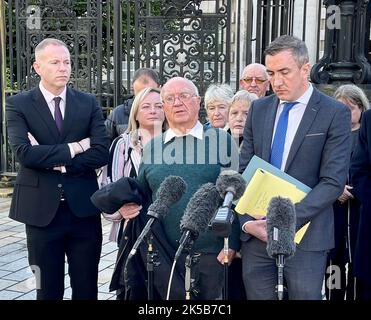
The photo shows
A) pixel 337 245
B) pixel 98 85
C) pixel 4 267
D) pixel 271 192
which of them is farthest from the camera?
pixel 98 85

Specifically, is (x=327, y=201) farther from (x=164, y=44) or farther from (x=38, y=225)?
(x=164, y=44)

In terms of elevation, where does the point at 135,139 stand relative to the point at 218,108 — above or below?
below

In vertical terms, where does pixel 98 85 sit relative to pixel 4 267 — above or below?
above

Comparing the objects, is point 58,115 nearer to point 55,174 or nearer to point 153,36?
point 55,174

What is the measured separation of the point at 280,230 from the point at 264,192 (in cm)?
41

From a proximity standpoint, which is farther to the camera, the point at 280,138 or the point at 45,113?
the point at 45,113

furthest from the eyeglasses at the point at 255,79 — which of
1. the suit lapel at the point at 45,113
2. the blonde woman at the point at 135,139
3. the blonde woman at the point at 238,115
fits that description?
the suit lapel at the point at 45,113

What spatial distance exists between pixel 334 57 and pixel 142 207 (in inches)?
146

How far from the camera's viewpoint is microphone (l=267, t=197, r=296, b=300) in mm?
2588

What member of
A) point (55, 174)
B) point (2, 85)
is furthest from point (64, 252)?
point (2, 85)

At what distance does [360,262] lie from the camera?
140 inches

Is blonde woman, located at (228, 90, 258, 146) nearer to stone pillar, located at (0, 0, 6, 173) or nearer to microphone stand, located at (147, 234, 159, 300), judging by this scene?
microphone stand, located at (147, 234, 159, 300)

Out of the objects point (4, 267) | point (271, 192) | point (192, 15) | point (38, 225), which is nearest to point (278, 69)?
point (271, 192)

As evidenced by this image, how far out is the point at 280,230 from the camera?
2.63 m
